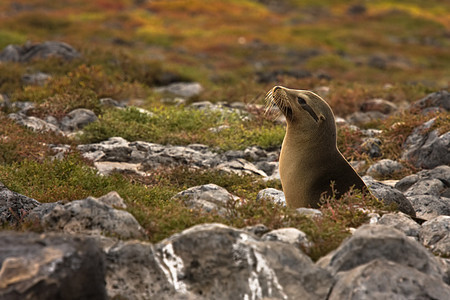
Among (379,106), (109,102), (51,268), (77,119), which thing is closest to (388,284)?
(51,268)

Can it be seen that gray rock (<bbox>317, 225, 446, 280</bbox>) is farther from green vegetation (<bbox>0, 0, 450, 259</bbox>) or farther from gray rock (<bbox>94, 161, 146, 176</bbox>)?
gray rock (<bbox>94, 161, 146, 176</bbox>)

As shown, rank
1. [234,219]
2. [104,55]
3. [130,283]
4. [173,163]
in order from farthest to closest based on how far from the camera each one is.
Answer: [104,55], [173,163], [234,219], [130,283]

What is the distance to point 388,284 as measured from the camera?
5.36m

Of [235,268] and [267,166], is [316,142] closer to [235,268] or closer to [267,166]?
[235,268]

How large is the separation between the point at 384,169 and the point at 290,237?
7.78 meters

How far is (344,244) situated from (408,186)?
6.48 meters

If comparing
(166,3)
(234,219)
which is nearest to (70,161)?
(234,219)

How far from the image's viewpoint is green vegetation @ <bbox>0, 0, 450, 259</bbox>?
26.8 feet

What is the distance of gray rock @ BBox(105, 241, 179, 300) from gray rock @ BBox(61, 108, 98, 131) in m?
10.6

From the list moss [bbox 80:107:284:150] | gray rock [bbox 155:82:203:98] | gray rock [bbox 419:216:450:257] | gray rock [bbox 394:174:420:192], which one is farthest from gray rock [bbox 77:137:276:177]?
gray rock [bbox 155:82:203:98]

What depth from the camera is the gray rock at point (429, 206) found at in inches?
387

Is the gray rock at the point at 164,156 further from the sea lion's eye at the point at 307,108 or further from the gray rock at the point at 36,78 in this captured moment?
the gray rock at the point at 36,78

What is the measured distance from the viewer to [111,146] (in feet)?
45.7

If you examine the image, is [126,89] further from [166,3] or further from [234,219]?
[166,3]
